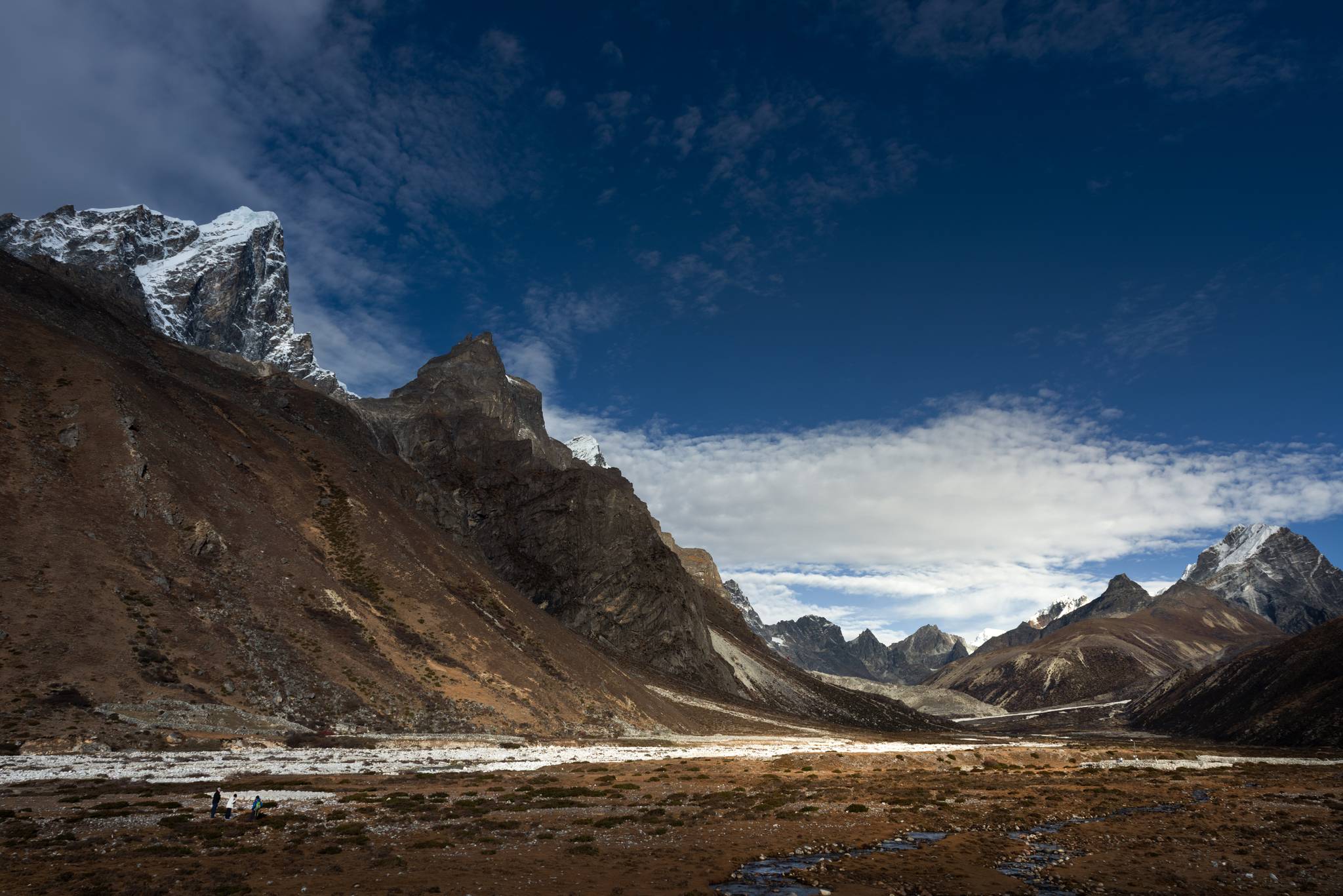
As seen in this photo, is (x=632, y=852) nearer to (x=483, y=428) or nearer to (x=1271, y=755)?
(x=1271, y=755)

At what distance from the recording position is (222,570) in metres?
74.4

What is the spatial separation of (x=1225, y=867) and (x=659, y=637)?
15473 centimetres

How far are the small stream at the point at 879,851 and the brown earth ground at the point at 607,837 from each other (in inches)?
27.2

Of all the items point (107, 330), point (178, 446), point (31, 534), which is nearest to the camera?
point (31, 534)

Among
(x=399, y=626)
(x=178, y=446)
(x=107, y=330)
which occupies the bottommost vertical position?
(x=399, y=626)

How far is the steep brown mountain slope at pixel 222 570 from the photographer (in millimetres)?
57344

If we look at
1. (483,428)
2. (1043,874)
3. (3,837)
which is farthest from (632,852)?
(483,428)

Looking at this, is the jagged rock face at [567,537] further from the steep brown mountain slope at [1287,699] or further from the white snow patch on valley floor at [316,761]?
the steep brown mountain slope at [1287,699]

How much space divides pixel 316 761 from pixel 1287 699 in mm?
184887

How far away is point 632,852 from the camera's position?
28.5 metres

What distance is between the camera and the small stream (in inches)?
940

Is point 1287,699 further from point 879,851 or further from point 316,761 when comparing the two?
point 316,761

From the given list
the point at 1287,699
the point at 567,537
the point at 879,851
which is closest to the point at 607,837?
the point at 879,851

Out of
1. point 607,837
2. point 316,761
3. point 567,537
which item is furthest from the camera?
point 567,537
